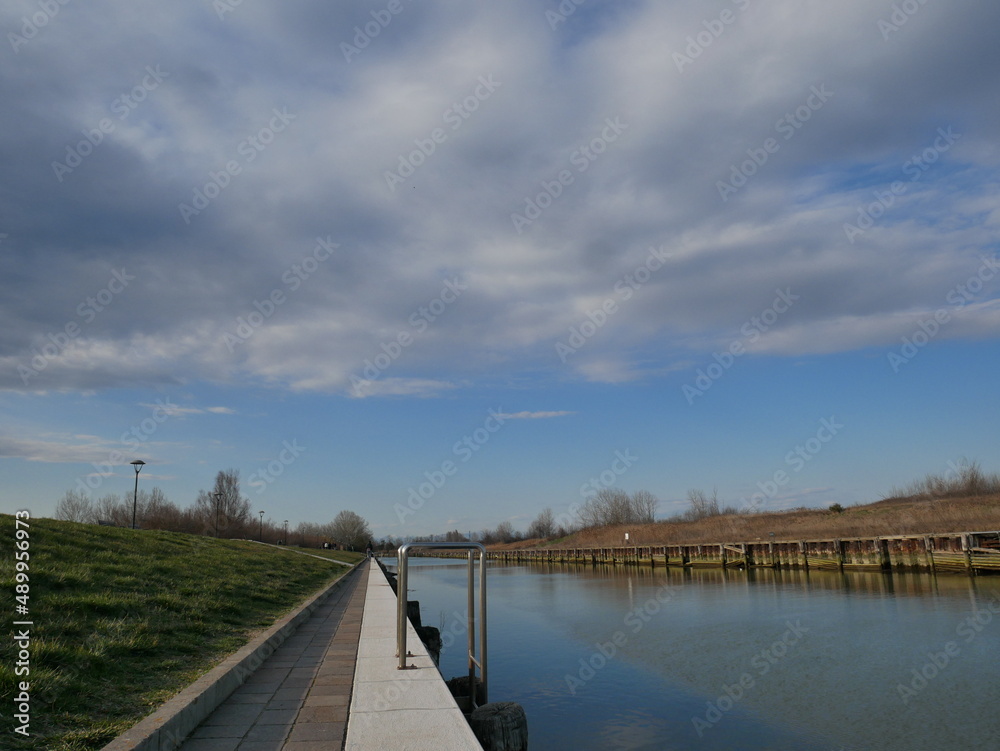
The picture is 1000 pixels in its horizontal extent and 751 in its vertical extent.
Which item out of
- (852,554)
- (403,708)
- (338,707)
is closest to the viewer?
(403,708)

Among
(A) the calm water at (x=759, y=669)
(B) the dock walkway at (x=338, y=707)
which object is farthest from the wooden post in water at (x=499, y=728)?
(A) the calm water at (x=759, y=669)

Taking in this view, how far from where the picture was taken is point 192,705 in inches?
187

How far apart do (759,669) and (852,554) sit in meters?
24.9

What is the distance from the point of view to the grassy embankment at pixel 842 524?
32.8m

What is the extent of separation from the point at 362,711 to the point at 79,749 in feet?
6.19

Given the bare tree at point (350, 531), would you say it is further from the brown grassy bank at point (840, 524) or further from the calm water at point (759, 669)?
the calm water at point (759, 669)

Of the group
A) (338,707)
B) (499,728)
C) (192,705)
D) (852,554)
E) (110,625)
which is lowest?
(852,554)

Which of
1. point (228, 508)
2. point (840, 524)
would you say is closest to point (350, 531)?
point (228, 508)

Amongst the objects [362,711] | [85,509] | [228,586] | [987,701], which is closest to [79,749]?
[362,711]

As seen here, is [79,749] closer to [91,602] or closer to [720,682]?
[91,602]

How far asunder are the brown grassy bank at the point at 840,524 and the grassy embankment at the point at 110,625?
102 ft

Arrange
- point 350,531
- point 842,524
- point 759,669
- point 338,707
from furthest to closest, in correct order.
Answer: point 350,531 → point 842,524 → point 759,669 → point 338,707

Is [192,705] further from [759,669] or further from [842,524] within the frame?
[842,524]

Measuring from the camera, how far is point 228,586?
39.2 feet
